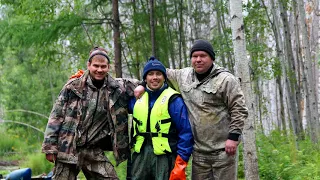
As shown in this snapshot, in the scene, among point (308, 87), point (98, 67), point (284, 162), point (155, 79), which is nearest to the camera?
point (155, 79)

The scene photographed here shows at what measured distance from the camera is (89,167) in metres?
5.02

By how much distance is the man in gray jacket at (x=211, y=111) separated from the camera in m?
4.44

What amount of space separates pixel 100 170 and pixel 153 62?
4.49ft

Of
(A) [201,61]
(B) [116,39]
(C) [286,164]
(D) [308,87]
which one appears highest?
(B) [116,39]

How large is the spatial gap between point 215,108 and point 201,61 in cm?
49

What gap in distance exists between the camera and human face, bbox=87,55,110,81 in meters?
4.85

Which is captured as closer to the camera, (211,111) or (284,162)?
(211,111)

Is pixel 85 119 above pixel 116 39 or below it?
below

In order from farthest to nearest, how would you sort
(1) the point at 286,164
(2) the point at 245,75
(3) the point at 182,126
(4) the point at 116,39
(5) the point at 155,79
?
(4) the point at 116,39, (1) the point at 286,164, (2) the point at 245,75, (5) the point at 155,79, (3) the point at 182,126

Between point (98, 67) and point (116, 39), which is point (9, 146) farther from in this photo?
point (98, 67)

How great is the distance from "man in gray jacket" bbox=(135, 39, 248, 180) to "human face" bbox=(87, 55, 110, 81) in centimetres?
93

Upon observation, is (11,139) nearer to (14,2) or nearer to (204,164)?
(14,2)

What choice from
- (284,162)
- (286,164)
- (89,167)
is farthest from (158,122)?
(284,162)

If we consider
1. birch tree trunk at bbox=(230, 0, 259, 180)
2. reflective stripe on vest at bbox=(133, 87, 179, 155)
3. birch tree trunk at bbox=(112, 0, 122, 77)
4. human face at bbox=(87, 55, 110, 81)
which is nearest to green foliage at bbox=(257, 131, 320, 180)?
birch tree trunk at bbox=(230, 0, 259, 180)
